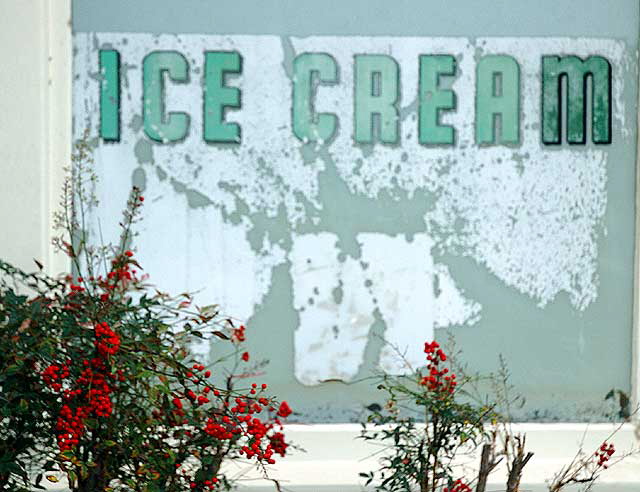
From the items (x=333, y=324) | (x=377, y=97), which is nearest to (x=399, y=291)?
(x=333, y=324)

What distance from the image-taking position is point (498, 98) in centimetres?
441

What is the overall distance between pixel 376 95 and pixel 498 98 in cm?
55

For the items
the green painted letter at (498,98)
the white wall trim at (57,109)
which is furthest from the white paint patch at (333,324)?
the white wall trim at (57,109)

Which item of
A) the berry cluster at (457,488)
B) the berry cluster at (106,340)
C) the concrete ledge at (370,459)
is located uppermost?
the berry cluster at (106,340)

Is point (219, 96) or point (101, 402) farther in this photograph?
point (219, 96)

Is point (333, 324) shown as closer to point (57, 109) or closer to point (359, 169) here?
point (359, 169)

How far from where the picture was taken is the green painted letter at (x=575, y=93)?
4410 millimetres

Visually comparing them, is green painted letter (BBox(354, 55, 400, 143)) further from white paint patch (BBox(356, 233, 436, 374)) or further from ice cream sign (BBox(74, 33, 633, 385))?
white paint patch (BBox(356, 233, 436, 374))

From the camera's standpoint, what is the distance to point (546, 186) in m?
4.45

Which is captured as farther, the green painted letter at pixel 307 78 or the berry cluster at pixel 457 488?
the green painted letter at pixel 307 78

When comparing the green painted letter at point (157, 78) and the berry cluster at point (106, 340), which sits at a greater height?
the green painted letter at point (157, 78)

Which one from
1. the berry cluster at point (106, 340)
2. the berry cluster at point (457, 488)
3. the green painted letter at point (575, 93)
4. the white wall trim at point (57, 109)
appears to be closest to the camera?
the berry cluster at point (106, 340)

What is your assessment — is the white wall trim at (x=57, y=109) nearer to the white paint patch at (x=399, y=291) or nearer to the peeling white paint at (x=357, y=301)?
the peeling white paint at (x=357, y=301)

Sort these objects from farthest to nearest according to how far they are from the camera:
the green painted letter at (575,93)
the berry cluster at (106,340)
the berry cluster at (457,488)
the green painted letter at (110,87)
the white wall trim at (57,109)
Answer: the green painted letter at (575,93), the green painted letter at (110,87), the white wall trim at (57,109), the berry cluster at (457,488), the berry cluster at (106,340)
